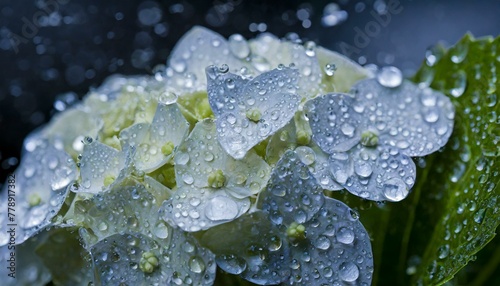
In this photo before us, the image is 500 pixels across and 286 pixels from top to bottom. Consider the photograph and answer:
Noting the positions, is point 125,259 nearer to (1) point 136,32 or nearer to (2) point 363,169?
(2) point 363,169

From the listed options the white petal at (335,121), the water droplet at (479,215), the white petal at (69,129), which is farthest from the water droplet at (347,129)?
the white petal at (69,129)

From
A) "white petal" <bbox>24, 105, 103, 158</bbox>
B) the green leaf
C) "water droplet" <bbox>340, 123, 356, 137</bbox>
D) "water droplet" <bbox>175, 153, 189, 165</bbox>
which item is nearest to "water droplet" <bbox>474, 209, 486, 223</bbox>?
the green leaf

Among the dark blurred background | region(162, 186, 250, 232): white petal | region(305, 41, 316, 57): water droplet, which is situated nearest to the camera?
region(162, 186, 250, 232): white petal

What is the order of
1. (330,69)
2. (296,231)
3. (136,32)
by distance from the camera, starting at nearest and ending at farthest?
(296,231)
(330,69)
(136,32)

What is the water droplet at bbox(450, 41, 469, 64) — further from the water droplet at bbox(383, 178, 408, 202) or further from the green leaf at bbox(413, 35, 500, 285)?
the water droplet at bbox(383, 178, 408, 202)

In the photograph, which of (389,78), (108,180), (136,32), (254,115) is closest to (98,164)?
(108,180)

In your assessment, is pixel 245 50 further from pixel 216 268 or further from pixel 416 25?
pixel 416 25
